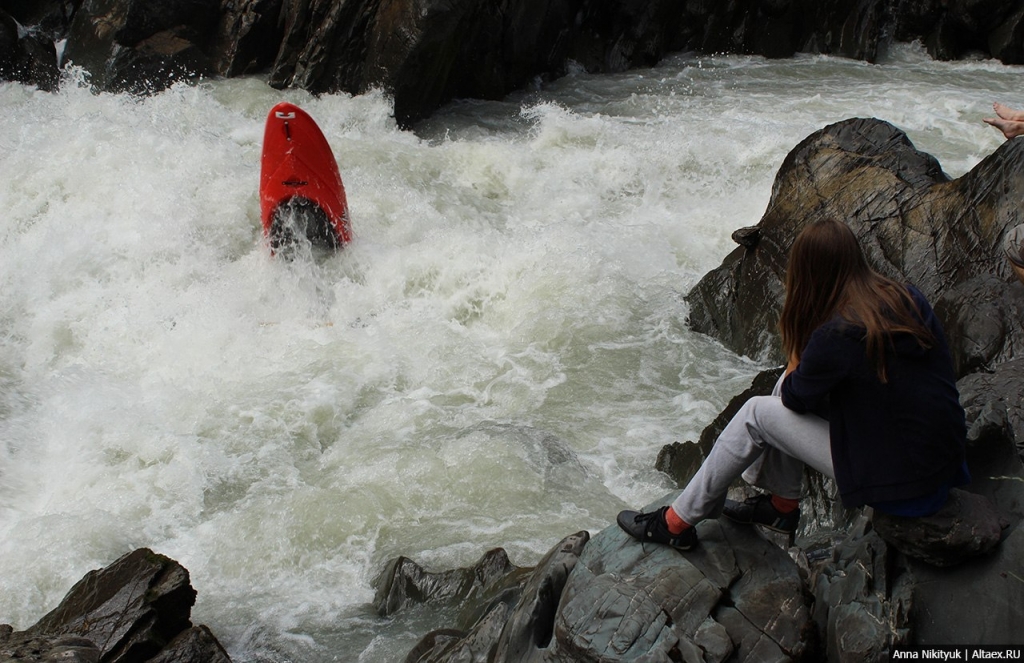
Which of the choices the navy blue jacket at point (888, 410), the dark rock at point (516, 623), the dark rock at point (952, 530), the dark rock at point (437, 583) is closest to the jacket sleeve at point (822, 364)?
the navy blue jacket at point (888, 410)

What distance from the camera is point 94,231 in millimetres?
8141

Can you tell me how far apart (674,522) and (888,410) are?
0.73m

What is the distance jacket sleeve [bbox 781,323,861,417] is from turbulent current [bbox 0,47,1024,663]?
2.14 meters

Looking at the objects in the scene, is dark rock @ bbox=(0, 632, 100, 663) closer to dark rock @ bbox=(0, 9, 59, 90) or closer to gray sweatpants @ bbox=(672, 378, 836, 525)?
gray sweatpants @ bbox=(672, 378, 836, 525)

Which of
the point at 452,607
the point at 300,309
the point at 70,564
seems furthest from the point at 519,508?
the point at 300,309

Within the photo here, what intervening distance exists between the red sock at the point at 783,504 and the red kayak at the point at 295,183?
217 inches

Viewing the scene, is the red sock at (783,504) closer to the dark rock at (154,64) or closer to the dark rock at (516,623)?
the dark rock at (516,623)

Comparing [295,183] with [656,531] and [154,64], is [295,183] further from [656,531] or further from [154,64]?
[656,531]

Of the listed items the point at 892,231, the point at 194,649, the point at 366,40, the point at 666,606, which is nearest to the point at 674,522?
the point at 666,606

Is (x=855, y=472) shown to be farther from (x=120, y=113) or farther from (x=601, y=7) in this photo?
(x=601, y=7)

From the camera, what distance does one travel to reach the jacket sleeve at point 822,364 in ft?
7.92

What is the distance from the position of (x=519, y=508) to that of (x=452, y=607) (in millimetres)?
891

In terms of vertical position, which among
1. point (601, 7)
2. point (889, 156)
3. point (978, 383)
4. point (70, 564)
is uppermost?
point (601, 7)

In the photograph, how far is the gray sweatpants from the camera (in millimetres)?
2592
